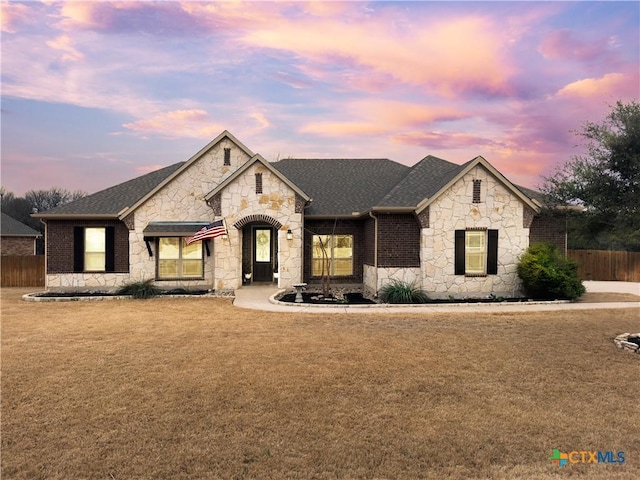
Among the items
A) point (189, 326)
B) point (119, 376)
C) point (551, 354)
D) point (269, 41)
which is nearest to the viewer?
point (119, 376)

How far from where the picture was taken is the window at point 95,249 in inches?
696

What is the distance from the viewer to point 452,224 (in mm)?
15383

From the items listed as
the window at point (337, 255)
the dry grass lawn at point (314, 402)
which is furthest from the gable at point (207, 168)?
the dry grass lawn at point (314, 402)

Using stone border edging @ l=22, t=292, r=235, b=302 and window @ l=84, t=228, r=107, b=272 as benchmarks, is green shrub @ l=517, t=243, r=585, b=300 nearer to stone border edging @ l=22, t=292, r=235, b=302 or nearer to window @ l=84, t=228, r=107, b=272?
stone border edging @ l=22, t=292, r=235, b=302

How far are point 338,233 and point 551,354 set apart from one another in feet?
36.8

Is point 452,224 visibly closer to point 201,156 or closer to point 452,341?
Result: point 452,341

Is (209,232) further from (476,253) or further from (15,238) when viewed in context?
(15,238)

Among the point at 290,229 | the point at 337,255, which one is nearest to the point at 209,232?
the point at 290,229

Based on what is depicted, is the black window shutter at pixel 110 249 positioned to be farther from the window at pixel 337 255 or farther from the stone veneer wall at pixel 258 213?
the window at pixel 337 255

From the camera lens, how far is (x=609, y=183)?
9.83m

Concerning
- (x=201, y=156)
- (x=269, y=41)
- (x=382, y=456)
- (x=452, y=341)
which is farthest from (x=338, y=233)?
(x=382, y=456)

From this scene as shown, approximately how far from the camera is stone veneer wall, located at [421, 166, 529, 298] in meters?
15.3

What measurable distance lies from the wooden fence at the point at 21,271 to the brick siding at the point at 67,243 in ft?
19.1

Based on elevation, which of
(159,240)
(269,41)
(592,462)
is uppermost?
(269,41)
